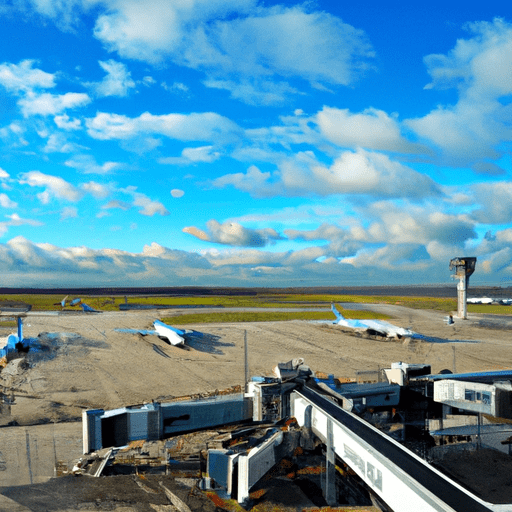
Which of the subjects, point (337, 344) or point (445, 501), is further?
point (337, 344)

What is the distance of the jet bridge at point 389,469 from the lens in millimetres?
8812

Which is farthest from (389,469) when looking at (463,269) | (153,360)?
(463,269)

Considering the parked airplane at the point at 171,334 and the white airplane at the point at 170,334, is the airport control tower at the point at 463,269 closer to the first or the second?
the parked airplane at the point at 171,334

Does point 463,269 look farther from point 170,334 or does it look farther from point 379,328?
point 170,334

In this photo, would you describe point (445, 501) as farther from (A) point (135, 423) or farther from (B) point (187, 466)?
(A) point (135, 423)

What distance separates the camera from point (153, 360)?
42812 mm

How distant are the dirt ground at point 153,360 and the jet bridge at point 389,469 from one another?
10.2 m

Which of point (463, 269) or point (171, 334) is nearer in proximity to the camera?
point (171, 334)

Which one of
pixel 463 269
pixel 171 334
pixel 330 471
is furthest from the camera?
pixel 463 269

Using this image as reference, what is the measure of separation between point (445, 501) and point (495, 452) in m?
15.0

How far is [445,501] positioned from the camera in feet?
29.3

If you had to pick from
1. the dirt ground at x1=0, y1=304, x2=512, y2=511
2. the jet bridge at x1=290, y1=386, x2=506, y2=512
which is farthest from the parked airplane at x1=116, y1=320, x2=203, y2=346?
the jet bridge at x1=290, y1=386, x2=506, y2=512

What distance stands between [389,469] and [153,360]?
118 feet

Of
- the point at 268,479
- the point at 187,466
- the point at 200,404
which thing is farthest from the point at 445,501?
the point at 200,404
